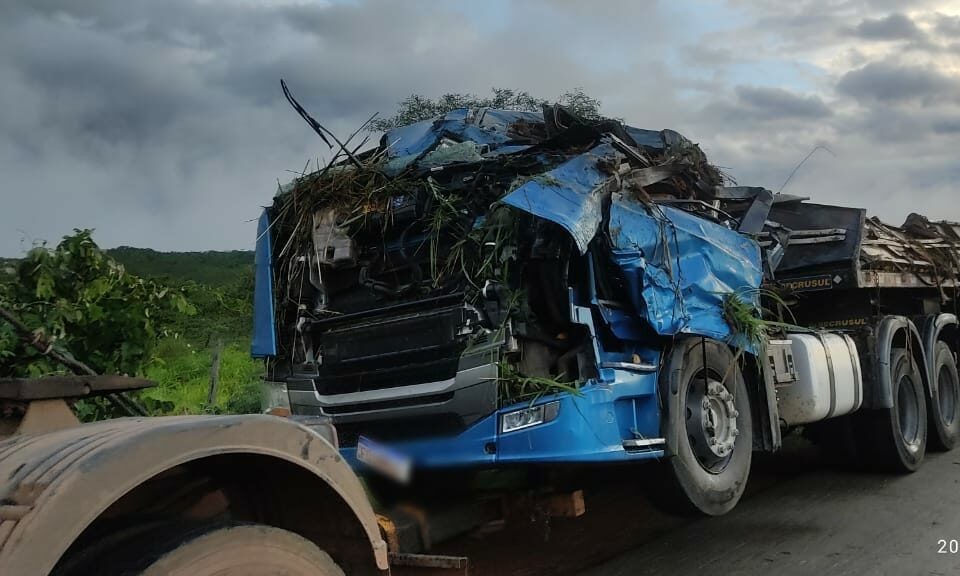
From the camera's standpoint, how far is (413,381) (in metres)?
4.55

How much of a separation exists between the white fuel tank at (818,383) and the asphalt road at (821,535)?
0.73 metres

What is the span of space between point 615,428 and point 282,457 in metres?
2.49

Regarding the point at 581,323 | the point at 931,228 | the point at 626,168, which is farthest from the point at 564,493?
the point at 931,228

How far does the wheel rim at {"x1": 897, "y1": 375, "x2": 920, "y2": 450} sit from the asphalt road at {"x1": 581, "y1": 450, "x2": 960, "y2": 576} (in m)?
0.51

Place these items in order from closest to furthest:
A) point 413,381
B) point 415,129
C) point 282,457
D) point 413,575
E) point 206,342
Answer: point 282,457 → point 413,575 → point 413,381 → point 415,129 → point 206,342

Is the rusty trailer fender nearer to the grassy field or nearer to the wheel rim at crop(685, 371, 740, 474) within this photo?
the wheel rim at crop(685, 371, 740, 474)

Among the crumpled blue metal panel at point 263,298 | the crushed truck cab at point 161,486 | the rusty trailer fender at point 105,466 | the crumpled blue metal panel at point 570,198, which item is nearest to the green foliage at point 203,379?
the crumpled blue metal panel at point 263,298

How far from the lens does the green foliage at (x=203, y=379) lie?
9.82 meters

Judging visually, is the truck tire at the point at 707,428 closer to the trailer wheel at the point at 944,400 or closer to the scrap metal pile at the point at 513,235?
the scrap metal pile at the point at 513,235

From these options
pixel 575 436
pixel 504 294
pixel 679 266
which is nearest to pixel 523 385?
pixel 575 436

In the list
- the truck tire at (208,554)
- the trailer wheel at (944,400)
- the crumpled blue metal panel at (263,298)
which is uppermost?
the crumpled blue metal panel at (263,298)

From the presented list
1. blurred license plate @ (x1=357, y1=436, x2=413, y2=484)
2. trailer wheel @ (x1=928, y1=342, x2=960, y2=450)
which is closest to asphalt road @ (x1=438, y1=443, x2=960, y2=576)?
blurred license plate @ (x1=357, y1=436, x2=413, y2=484)

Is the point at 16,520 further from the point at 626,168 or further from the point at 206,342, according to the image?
the point at 206,342

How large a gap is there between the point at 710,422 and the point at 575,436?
1.28 m
